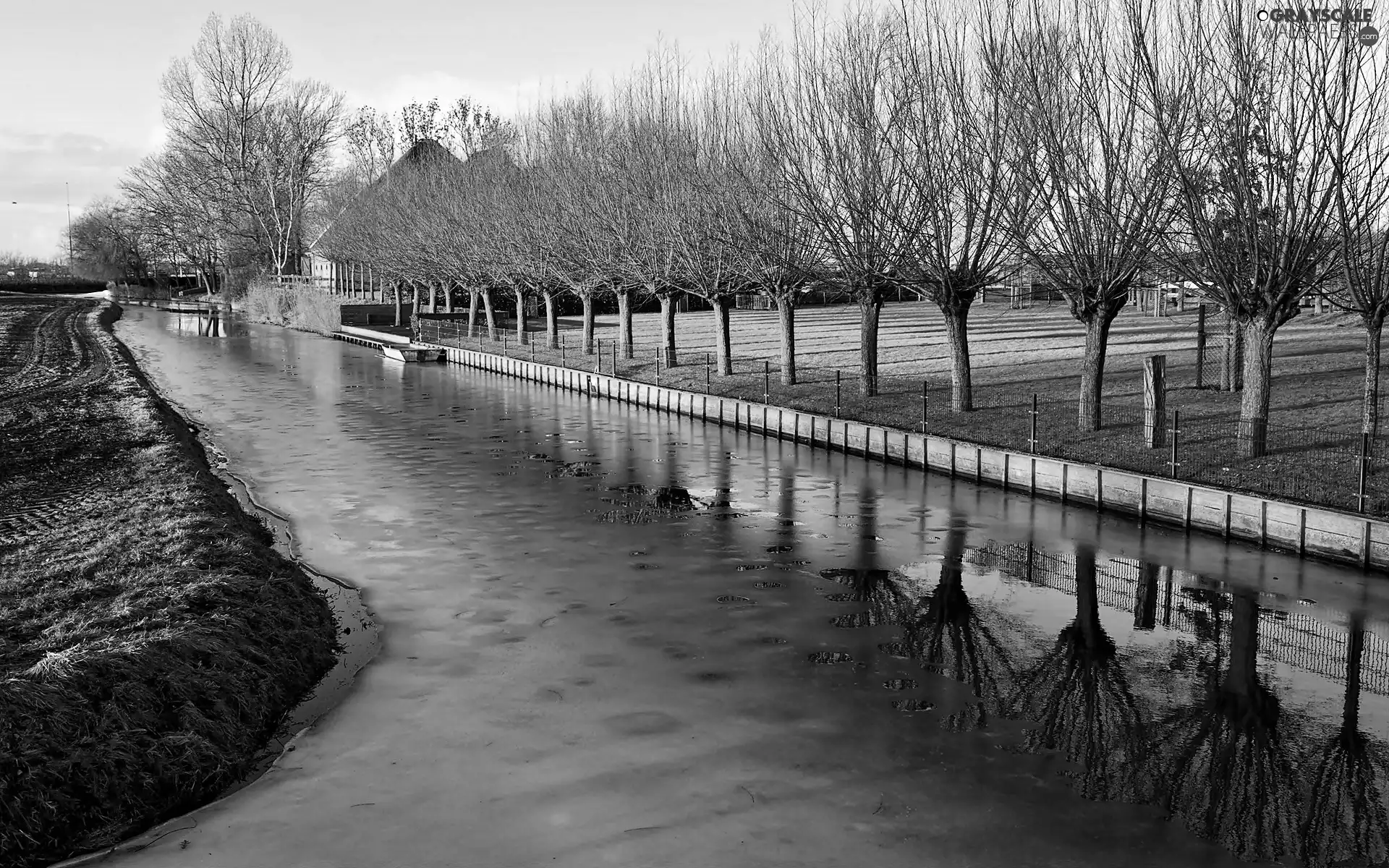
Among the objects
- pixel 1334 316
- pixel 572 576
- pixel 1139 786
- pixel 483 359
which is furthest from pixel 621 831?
pixel 483 359

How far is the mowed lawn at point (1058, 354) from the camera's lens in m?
27.2

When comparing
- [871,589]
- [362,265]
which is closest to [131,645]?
[871,589]

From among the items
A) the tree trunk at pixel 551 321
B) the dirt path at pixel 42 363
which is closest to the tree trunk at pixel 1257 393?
the dirt path at pixel 42 363

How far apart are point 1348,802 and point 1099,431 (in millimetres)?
15496

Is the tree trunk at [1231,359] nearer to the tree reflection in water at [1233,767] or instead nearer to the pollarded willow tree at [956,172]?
the pollarded willow tree at [956,172]

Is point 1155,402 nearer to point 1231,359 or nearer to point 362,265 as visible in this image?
point 1231,359

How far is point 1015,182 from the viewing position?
25.5 metres

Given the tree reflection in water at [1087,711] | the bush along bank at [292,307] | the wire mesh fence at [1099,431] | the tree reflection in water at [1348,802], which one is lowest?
the tree reflection in water at [1348,802]

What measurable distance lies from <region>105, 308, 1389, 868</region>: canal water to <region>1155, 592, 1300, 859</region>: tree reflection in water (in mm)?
36

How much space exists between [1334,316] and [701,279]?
23.4 m

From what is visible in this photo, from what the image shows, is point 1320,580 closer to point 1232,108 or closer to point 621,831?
point 1232,108

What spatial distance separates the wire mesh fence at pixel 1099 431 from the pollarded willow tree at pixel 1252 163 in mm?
973

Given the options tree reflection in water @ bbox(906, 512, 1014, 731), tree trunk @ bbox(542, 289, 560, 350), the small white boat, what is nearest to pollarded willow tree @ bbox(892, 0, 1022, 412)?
tree reflection in water @ bbox(906, 512, 1014, 731)

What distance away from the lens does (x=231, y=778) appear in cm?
1034
